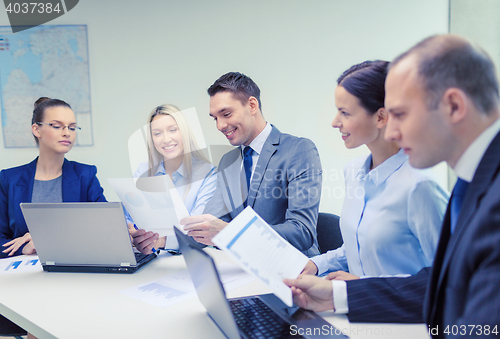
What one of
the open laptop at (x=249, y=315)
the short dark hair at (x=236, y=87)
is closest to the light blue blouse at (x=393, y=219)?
the open laptop at (x=249, y=315)

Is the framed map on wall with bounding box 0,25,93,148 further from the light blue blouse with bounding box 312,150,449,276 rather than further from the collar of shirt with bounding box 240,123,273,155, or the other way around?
the light blue blouse with bounding box 312,150,449,276

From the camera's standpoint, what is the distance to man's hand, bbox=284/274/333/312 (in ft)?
2.83

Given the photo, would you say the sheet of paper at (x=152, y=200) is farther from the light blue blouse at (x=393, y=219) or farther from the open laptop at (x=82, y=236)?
the light blue blouse at (x=393, y=219)

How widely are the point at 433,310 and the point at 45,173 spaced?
2083 millimetres

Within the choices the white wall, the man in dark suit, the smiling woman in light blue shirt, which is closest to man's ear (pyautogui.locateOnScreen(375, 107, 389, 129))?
the smiling woman in light blue shirt

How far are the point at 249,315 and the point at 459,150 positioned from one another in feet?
1.98

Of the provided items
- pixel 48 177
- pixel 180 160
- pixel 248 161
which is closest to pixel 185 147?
pixel 180 160

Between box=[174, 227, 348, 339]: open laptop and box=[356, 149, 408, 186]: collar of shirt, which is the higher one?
box=[356, 149, 408, 186]: collar of shirt

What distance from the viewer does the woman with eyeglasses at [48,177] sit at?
191 centimetres

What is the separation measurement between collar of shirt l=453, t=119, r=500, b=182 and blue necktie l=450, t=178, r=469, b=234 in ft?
0.27

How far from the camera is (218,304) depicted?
760 millimetres

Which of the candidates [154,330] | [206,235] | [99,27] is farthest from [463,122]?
[99,27]

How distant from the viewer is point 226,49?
290cm

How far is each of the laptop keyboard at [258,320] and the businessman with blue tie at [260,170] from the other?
671 millimetres
